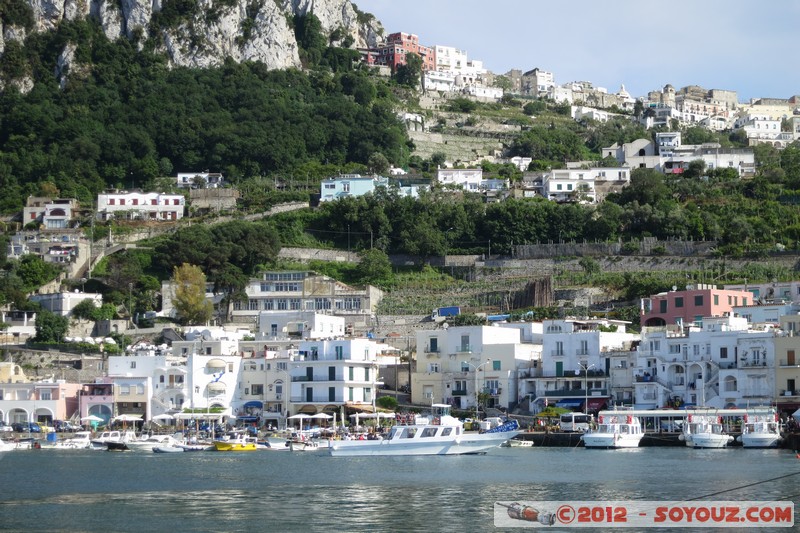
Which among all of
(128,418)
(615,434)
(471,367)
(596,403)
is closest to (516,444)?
(615,434)

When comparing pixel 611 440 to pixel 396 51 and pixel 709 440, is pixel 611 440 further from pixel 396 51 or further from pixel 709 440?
pixel 396 51

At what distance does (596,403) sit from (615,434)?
8.77 metres

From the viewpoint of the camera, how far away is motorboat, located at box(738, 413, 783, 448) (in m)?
61.2

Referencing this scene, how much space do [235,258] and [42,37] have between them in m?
45.9

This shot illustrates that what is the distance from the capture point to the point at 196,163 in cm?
11850

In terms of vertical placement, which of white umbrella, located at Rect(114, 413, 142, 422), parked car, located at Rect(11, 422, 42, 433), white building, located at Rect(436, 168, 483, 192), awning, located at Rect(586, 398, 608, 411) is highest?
white building, located at Rect(436, 168, 483, 192)

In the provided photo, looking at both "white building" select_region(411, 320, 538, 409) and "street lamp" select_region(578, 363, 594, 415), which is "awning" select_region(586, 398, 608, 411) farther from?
"white building" select_region(411, 320, 538, 409)

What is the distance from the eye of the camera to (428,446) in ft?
196

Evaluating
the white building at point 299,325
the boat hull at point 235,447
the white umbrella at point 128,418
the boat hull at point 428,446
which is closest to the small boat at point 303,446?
the boat hull at point 235,447

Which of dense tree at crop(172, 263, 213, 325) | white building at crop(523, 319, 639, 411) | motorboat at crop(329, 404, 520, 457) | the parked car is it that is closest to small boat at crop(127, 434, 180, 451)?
the parked car

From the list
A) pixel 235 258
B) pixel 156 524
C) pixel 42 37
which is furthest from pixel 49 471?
pixel 42 37

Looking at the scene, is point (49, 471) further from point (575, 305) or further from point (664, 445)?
point (575, 305)

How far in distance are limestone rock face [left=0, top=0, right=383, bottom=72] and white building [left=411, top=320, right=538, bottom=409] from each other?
61520mm

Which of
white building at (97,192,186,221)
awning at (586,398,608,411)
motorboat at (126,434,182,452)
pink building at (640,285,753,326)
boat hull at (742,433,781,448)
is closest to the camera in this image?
boat hull at (742,433,781,448)
